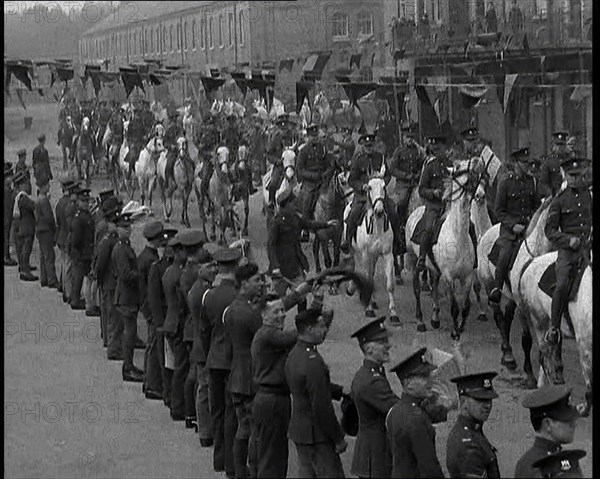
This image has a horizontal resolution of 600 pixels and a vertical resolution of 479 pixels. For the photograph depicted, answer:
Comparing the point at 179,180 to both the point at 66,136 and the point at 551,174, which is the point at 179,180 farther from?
the point at 551,174

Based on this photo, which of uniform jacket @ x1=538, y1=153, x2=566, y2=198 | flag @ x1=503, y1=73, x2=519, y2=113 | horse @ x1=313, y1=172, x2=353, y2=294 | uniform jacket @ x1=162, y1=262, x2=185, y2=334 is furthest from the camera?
horse @ x1=313, y1=172, x2=353, y2=294

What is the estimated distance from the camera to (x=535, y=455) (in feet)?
16.8

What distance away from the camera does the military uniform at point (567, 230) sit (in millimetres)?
9000

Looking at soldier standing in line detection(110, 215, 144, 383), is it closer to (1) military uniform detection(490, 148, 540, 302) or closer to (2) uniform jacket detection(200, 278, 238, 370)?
(2) uniform jacket detection(200, 278, 238, 370)

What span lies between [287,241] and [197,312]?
3891 millimetres

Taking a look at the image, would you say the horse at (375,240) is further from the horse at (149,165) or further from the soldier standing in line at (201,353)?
the horse at (149,165)

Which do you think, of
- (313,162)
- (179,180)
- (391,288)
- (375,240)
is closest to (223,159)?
(179,180)

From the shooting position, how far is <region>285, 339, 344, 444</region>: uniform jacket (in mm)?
6570

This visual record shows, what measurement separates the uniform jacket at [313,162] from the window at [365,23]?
1681mm

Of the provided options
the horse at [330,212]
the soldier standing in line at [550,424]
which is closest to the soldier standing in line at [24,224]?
the horse at [330,212]

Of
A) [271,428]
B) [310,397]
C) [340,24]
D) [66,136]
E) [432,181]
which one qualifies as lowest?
[271,428]

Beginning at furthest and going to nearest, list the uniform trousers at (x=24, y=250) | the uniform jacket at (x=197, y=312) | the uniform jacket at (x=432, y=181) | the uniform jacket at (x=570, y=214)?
1. the uniform trousers at (x=24, y=250)
2. the uniform jacket at (x=432, y=181)
3. the uniform jacket at (x=570, y=214)
4. the uniform jacket at (x=197, y=312)

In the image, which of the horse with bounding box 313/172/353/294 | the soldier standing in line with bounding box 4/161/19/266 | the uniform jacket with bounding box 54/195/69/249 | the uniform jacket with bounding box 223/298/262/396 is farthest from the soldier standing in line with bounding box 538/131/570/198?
the soldier standing in line with bounding box 4/161/19/266

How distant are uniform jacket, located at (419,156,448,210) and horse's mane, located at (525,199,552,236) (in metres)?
2.33
